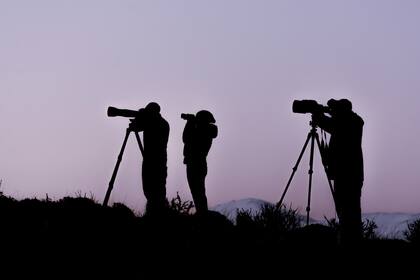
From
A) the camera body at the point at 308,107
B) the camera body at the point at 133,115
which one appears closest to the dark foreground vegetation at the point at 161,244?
the camera body at the point at 133,115

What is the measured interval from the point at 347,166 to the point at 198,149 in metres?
3.44

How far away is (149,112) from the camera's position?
12.1 meters

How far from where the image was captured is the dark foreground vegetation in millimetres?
8117

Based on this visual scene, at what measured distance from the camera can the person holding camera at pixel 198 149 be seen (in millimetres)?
12094

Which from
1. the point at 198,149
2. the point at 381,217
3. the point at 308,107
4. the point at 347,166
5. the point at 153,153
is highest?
the point at 381,217

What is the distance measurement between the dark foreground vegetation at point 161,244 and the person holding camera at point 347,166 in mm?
389

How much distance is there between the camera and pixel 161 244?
9.54m

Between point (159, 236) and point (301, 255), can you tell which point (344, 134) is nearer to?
point (301, 255)

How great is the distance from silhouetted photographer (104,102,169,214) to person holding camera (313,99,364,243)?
11.9 ft

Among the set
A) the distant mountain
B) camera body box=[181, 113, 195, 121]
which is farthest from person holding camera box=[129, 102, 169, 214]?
the distant mountain

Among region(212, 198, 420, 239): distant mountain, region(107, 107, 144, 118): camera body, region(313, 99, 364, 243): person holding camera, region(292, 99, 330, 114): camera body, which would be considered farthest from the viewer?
region(212, 198, 420, 239): distant mountain

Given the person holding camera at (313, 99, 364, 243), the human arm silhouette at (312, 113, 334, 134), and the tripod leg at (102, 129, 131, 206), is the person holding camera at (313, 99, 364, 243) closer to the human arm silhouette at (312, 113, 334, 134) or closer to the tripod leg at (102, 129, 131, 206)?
the human arm silhouette at (312, 113, 334, 134)

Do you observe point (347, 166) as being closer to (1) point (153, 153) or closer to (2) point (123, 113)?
(1) point (153, 153)

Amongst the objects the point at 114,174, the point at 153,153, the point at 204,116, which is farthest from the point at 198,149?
the point at 114,174
